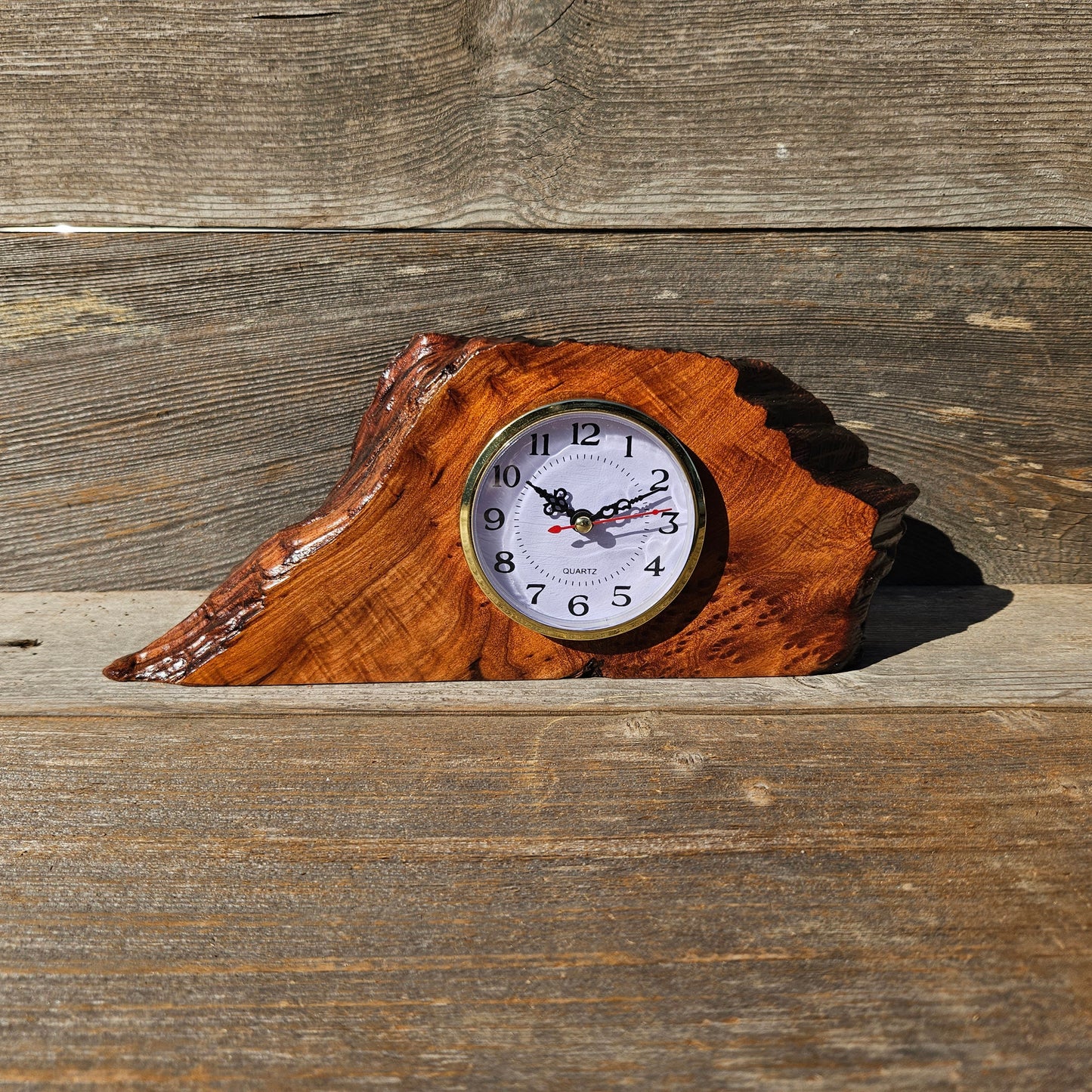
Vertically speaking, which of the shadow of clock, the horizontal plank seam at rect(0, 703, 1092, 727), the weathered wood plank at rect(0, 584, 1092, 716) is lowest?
the weathered wood plank at rect(0, 584, 1092, 716)

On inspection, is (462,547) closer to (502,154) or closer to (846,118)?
(502,154)

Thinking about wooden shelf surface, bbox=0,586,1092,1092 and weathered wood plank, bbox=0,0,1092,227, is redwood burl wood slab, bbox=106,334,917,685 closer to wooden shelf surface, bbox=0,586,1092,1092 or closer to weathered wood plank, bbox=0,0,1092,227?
wooden shelf surface, bbox=0,586,1092,1092

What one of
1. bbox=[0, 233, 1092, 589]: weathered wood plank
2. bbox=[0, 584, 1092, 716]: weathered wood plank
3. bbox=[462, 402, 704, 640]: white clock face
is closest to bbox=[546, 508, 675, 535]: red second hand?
bbox=[462, 402, 704, 640]: white clock face

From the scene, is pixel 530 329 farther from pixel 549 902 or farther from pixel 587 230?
pixel 549 902

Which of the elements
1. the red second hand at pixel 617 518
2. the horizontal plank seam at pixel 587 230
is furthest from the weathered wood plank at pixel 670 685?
the horizontal plank seam at pixel 587 230

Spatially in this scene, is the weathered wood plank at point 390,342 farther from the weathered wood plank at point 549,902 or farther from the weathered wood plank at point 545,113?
the weathered wood plank at point 549,902

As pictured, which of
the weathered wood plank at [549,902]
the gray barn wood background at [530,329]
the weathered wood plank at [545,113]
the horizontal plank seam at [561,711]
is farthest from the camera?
the weathered wood plank at [545,113]

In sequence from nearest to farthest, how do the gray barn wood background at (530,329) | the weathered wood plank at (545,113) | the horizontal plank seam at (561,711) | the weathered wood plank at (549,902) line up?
the weathered wood plank at (549,902) < the gray barn wood background at (530,329) < the horizontal plank seam at (561,711) < the weathered wood plank at (545,113)
